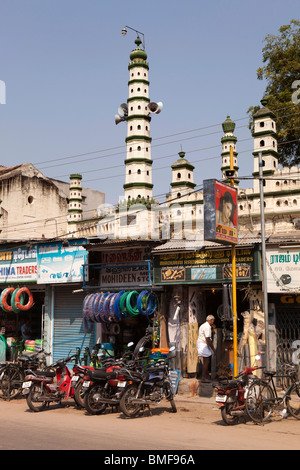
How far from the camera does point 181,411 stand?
34.7ft

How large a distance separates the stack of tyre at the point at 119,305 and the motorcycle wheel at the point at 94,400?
3.60 meters

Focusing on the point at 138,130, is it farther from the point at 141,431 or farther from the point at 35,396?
the point at 141,431

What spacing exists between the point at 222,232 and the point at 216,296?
4.92 m

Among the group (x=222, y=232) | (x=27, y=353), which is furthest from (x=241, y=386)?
(x=27, y=353)

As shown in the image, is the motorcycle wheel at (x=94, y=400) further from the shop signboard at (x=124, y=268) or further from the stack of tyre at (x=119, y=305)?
the shop signboard at (x=124, y=268)

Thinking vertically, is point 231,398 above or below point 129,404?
above

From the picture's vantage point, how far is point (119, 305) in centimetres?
1375

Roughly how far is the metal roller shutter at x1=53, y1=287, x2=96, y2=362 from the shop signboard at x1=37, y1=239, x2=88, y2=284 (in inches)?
23.3

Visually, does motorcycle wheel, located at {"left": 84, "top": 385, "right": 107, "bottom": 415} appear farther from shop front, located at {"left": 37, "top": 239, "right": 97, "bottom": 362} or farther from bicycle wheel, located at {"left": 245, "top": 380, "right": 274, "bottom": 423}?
shop front, located at {"left": 37, "top": 239, "right": 97, "bottom": 362}

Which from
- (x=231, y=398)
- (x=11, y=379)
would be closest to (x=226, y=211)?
(x=231, y=398)

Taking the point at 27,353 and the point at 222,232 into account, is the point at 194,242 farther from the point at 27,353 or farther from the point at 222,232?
the point at 27,353

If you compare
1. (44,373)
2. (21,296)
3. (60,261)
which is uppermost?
(60,261)

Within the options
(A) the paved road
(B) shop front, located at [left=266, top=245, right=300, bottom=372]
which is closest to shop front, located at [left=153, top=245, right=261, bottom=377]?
(B) shop front, located at [left=266, top=245, right=300, bottom=372]

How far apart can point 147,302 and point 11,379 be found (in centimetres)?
393
